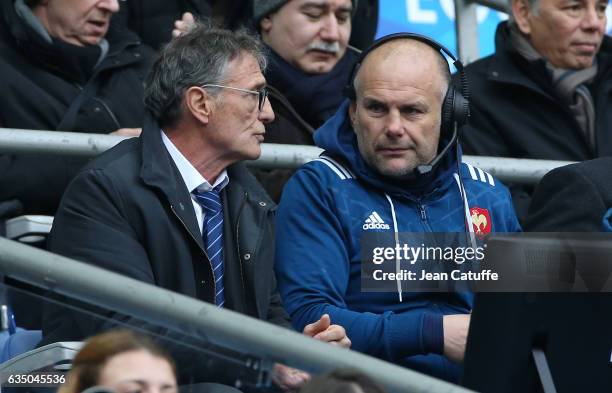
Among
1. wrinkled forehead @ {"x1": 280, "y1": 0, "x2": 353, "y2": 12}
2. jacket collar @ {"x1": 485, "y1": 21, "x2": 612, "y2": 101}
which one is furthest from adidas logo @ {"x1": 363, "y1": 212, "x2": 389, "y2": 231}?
jacket collar @ {"x1": 485, "y1": 21, "x2": 612, "y2": 101}

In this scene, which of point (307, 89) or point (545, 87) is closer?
point (307, 89)

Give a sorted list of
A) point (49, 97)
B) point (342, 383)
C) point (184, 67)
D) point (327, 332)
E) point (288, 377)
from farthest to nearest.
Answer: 1. point (49, 97)
2. point (184, 67)
3. point (327, 332)
4. point (288, 377)
5. point (342, 383)

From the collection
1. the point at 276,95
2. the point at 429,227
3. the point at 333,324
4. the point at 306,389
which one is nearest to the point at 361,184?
the point at 429,227

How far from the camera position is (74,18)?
5.98 m

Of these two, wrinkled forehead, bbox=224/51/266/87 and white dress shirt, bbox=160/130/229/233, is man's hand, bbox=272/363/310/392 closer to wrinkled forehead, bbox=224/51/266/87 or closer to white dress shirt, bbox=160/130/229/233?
white dress shirt, bbox=160/130/229/233

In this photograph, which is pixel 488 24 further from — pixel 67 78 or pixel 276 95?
pixel 67 78

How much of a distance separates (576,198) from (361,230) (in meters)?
0.64

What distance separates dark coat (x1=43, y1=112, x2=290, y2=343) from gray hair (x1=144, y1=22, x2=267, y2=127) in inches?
4.4

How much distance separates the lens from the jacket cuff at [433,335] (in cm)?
466

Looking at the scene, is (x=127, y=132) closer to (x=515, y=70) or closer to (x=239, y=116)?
(x=239, y=116)

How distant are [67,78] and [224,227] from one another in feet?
4.00

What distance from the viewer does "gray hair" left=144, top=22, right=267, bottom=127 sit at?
511cm

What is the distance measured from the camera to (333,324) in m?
4.70

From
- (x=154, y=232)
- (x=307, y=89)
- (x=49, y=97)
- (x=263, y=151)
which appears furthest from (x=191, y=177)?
(x=307, y=89)
